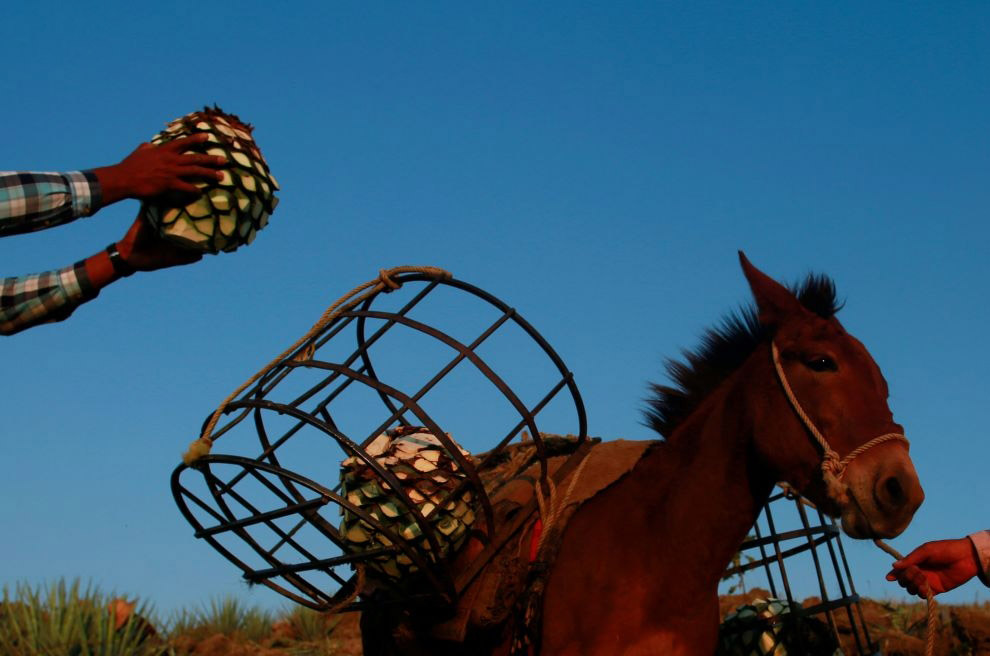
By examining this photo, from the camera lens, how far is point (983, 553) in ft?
13.4

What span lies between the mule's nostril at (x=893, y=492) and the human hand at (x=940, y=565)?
1.42 feet

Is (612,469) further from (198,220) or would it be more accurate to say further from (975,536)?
(198,220)

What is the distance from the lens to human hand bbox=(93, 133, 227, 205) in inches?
142

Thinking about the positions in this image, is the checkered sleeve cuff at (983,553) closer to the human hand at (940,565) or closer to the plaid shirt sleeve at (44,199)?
the human hand at (940,565)

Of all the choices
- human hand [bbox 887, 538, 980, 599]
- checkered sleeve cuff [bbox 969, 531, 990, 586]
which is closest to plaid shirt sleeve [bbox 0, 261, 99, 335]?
human hand [bbox 887, 538, 980, 599]

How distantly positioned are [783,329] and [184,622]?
795cm

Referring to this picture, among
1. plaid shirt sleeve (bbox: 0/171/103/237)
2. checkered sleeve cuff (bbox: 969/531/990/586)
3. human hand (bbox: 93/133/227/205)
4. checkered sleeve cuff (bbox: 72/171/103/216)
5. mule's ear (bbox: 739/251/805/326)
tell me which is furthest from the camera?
mule's ear (bbox: 739/251/805/326)

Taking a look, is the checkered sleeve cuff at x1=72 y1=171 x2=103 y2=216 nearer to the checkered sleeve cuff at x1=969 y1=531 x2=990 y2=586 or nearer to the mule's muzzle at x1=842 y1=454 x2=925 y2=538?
the mule's muzzle at x1=842 y1=454 x2=925 y2=538

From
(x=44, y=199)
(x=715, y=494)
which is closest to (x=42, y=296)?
(x=44, y=199)

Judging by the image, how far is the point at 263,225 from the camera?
4.14 meters

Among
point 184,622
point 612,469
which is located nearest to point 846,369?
point 612,469

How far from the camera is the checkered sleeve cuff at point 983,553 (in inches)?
161

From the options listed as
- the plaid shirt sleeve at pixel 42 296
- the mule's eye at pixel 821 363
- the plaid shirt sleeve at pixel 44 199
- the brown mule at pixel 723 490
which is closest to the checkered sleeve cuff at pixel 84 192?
the plaid shirt sleeve at pixel 44 199

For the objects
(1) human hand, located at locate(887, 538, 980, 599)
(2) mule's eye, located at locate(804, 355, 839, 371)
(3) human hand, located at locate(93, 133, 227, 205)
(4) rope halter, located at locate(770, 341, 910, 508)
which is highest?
(3) human hand, located at locate(93, 133, 227, 205)
